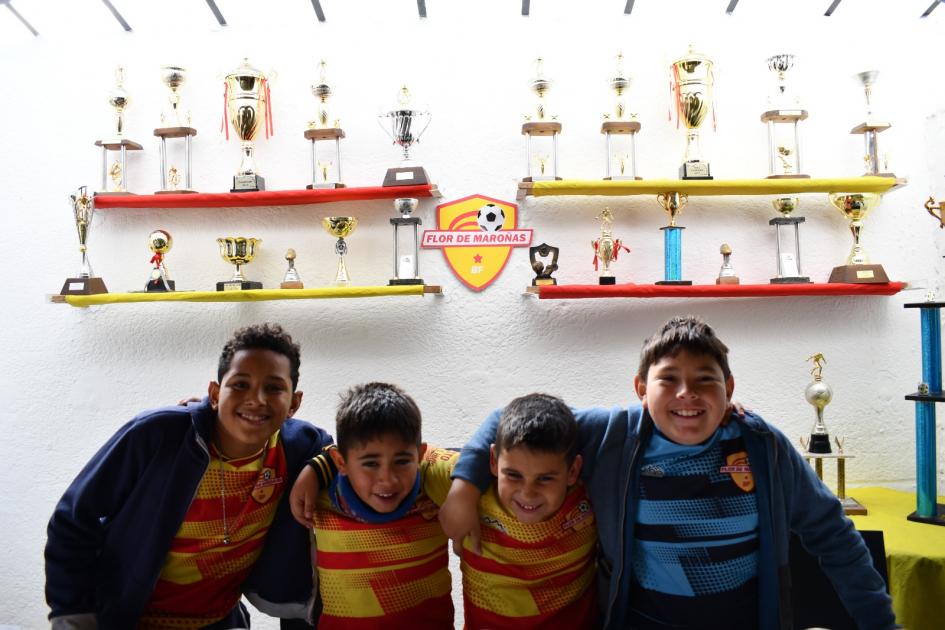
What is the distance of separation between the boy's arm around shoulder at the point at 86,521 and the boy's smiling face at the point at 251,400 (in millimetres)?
151

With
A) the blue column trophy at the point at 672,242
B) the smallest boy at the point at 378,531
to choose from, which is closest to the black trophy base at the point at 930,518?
the blue column trophy at the point at 672,242

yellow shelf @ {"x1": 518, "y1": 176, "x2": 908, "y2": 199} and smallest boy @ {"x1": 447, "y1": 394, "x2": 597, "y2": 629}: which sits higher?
yellow shelf @ {"x1": 518, "y1": 176, "x2": 908, "y2": 199}

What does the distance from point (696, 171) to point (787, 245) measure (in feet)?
1.50

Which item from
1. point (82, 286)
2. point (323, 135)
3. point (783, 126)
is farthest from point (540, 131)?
point (82, 286)

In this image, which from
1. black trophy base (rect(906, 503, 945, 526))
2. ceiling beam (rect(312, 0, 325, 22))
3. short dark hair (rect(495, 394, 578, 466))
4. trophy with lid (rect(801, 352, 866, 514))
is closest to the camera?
short dark hair (rect(495, 394, 578, 466))

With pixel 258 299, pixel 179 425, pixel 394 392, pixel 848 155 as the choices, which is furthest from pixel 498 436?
pixel 848 155

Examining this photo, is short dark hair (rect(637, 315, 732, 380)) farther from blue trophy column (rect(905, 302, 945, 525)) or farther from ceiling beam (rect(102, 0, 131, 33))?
ceiling beam (rect(102, 0, 131, 33))

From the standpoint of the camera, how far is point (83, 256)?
2.78 metres

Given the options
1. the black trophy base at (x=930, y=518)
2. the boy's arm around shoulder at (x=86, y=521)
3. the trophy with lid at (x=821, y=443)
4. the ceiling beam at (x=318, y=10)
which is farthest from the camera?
the ceiling beam at (x=318, y=10)

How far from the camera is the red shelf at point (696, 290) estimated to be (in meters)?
2.58

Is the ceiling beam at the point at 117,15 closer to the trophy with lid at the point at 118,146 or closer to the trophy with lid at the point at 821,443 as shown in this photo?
the trophy with lid at the point at 118,146

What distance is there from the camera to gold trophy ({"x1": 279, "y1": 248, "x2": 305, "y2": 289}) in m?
2.68

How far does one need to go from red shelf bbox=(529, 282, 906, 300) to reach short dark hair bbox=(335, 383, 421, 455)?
3.56 ft

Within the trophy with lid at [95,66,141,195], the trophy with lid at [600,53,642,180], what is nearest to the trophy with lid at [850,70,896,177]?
the trophy with lid at [600,53,642,180]
